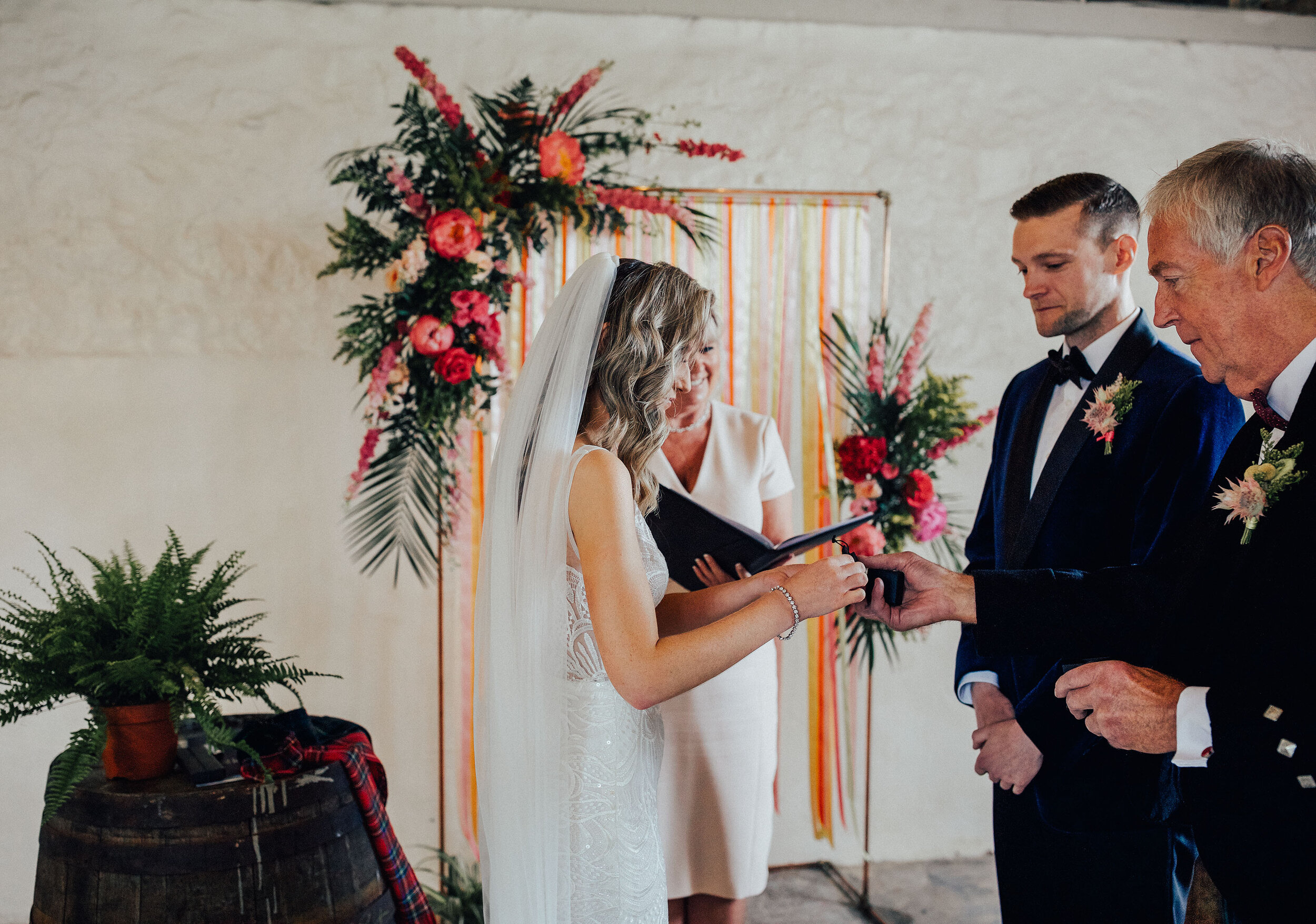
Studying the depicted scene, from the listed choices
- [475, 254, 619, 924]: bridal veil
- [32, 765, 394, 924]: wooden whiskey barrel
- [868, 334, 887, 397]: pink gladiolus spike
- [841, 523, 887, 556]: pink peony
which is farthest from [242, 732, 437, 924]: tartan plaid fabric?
[868, 334, 887, 397]: pink gladiolus spike

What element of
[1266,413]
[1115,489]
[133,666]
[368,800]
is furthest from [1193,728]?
[133,666]

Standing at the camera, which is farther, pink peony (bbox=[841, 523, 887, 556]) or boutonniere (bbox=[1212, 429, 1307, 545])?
pink peony (bbox=[841, 523, 887, 556])

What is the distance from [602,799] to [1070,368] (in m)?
1.40

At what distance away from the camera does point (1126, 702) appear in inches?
61.4

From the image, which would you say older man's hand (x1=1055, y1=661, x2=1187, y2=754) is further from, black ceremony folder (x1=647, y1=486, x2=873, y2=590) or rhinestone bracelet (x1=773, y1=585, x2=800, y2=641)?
black ceremony folder (x1=647, y1=486, x2=873, y2=590)

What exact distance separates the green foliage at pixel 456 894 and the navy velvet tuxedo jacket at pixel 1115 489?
211 cm

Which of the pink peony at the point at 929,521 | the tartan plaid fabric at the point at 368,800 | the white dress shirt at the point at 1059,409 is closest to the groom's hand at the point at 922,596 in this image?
the white dress shirt at the point at 1059,409

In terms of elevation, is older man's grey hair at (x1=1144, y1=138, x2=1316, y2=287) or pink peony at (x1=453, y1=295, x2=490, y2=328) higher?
pink peony at (x1=453, y1=295, x2=490, y2=328)

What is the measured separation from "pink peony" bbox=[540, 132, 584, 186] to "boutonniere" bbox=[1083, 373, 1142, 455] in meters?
1.73

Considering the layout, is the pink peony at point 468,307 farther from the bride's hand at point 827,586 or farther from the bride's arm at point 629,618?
the bride's hand at point 827,586

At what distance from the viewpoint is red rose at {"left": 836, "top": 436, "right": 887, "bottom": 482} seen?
11.2ft

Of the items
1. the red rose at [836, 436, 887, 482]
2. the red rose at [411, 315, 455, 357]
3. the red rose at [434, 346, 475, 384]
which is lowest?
Result: the red rose at [836, 436, 887, 482]

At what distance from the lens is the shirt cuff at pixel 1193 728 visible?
4.85ft

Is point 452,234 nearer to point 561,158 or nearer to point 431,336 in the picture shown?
point 431,336
